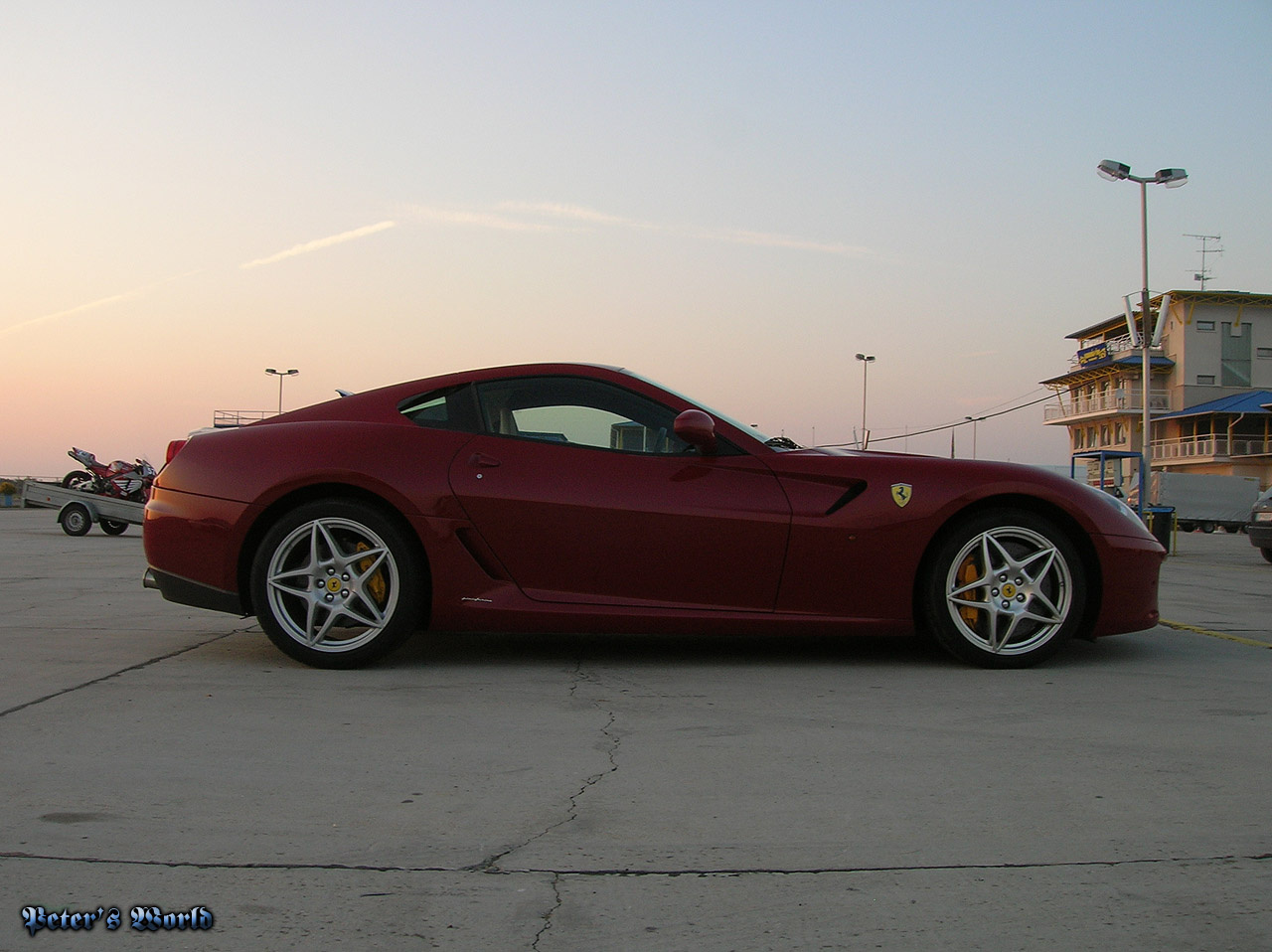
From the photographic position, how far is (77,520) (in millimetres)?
17016

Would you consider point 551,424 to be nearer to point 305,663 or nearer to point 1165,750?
point 305,663

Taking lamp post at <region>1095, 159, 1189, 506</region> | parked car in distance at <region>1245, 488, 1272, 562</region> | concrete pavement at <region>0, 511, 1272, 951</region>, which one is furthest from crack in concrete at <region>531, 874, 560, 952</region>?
lamp post at <region>1095, 159, 1189, 506</region>

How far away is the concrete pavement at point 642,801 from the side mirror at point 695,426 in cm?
96

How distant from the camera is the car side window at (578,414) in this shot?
4504 mm

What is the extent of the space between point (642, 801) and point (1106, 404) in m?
66.6

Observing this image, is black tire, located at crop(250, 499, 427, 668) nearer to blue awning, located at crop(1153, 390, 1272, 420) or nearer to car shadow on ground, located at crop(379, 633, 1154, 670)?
car shadow on ground, located at crop(379, 633, 1154, 670)

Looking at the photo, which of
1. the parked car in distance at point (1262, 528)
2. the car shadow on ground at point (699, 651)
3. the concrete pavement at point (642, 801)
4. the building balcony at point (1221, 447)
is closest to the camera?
the concrete pavement at point (642, 801)

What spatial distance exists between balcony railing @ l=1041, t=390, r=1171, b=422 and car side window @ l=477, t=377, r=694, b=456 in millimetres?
61954

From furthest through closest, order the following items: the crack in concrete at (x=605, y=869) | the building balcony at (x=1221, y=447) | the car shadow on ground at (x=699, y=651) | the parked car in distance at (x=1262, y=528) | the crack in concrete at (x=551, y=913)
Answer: the building balcony at (x=1221, y=447)
the parked car in distance at (x=1262, y=528)
the car shadow on ground at (x=699, y=651)
the crack in concrete at (x=605, y=869)
the crack in concrete at (x=551, y=913)

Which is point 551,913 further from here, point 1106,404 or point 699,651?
point 1106,404

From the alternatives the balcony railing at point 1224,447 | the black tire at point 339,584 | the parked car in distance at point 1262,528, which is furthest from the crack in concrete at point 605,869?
the balcony railing at point 1224,447

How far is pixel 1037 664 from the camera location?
454 cm

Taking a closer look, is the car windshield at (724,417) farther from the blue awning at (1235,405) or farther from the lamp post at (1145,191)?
the blue awning at (1235,405)

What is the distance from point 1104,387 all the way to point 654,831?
69839mm
